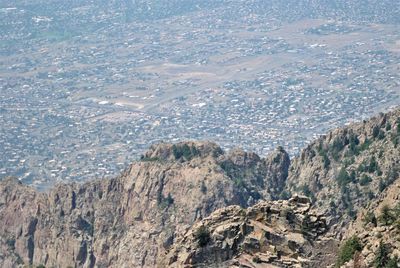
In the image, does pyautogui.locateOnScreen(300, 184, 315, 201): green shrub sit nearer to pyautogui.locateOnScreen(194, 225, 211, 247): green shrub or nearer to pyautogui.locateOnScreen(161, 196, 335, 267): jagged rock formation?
pyautogui.locateOnScreen(161, 196, 335, 267): jagged rock formation

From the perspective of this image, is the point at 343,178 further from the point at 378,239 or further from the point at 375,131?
the point at 378,239

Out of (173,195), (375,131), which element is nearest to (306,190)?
(375,131)

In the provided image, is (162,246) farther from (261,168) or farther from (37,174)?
(37,174)

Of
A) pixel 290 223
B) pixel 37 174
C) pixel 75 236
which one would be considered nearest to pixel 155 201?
pixel 75 236

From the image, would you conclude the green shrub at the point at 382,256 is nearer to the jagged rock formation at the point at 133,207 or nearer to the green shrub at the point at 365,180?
the green shrub at the point at 365,180

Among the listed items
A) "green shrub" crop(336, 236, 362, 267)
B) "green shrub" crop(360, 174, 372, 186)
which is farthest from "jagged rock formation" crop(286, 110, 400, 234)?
"green shrub" crop(336, 236, 362, 267)

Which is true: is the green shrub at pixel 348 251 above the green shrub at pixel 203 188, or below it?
above

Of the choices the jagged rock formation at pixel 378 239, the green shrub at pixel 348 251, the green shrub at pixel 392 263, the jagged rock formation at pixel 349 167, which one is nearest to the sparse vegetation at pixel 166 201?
the jagged rock formation at pixel 349 167
